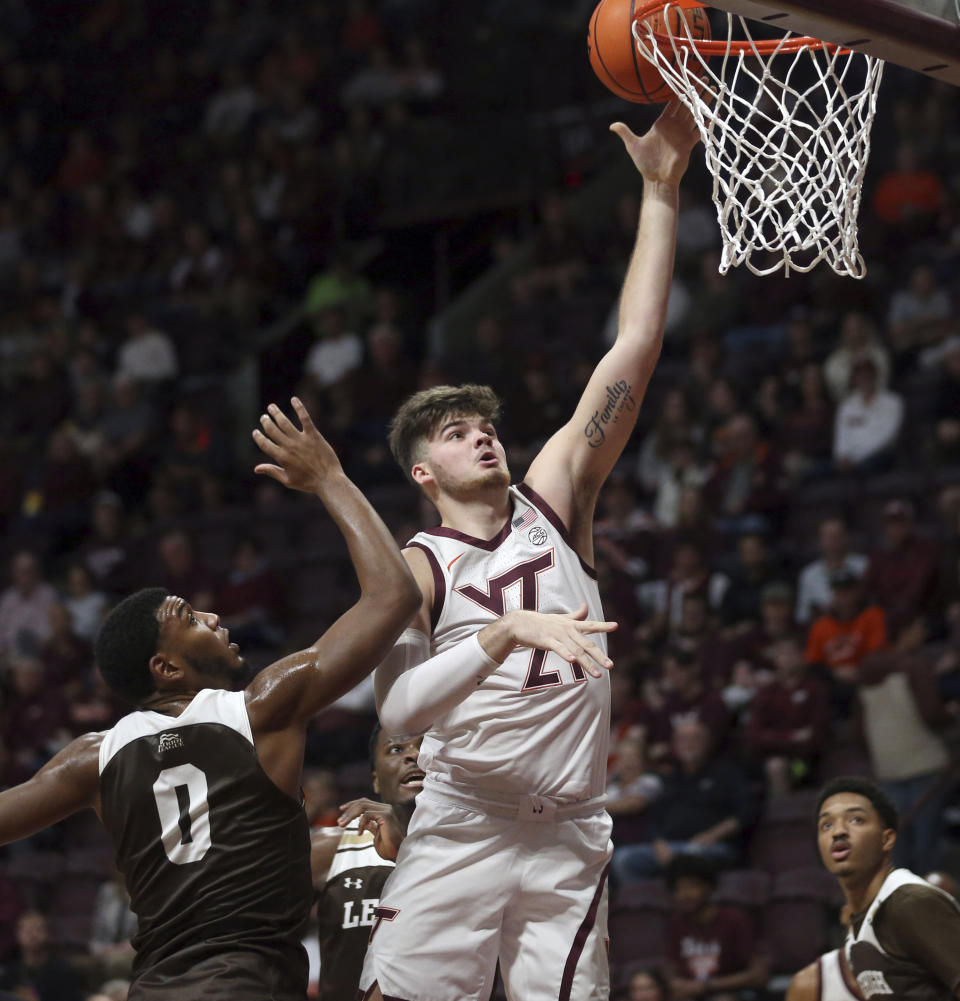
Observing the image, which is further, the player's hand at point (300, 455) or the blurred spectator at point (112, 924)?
the blurred spectator at point (112, 924)

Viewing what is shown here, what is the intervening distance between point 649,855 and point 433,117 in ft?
30.5

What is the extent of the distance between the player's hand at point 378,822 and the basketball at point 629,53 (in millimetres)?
2196

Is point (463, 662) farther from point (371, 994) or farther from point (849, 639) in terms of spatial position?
point (849, 639)

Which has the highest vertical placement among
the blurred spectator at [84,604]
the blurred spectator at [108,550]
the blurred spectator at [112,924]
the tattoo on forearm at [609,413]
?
the blurred spectator at [108,550]

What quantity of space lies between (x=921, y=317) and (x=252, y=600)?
198 inches

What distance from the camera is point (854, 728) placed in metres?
8.80

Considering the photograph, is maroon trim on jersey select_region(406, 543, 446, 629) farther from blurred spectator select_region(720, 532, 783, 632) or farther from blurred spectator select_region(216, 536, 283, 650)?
blurred spectator select_region(216, 536, 283, 650)

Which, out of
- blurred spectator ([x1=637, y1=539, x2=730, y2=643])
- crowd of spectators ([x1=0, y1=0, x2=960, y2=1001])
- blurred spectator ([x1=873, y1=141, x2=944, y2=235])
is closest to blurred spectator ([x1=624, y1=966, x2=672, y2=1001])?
crowd of spectators ([x1=0, y1=0, x2=960, y2=1001])

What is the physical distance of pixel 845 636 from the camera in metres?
9.24

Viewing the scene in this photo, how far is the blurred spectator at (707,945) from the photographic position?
7.70 m

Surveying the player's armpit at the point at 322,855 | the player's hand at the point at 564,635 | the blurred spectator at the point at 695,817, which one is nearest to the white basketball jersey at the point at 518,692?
the player's hand at the point at 564,635

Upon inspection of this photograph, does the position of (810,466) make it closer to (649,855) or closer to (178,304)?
(649,855)

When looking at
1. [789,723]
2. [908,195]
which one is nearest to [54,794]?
[789,723]

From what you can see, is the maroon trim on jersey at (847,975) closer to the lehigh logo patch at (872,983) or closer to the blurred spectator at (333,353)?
the lehigh logo patch at (872,983)
